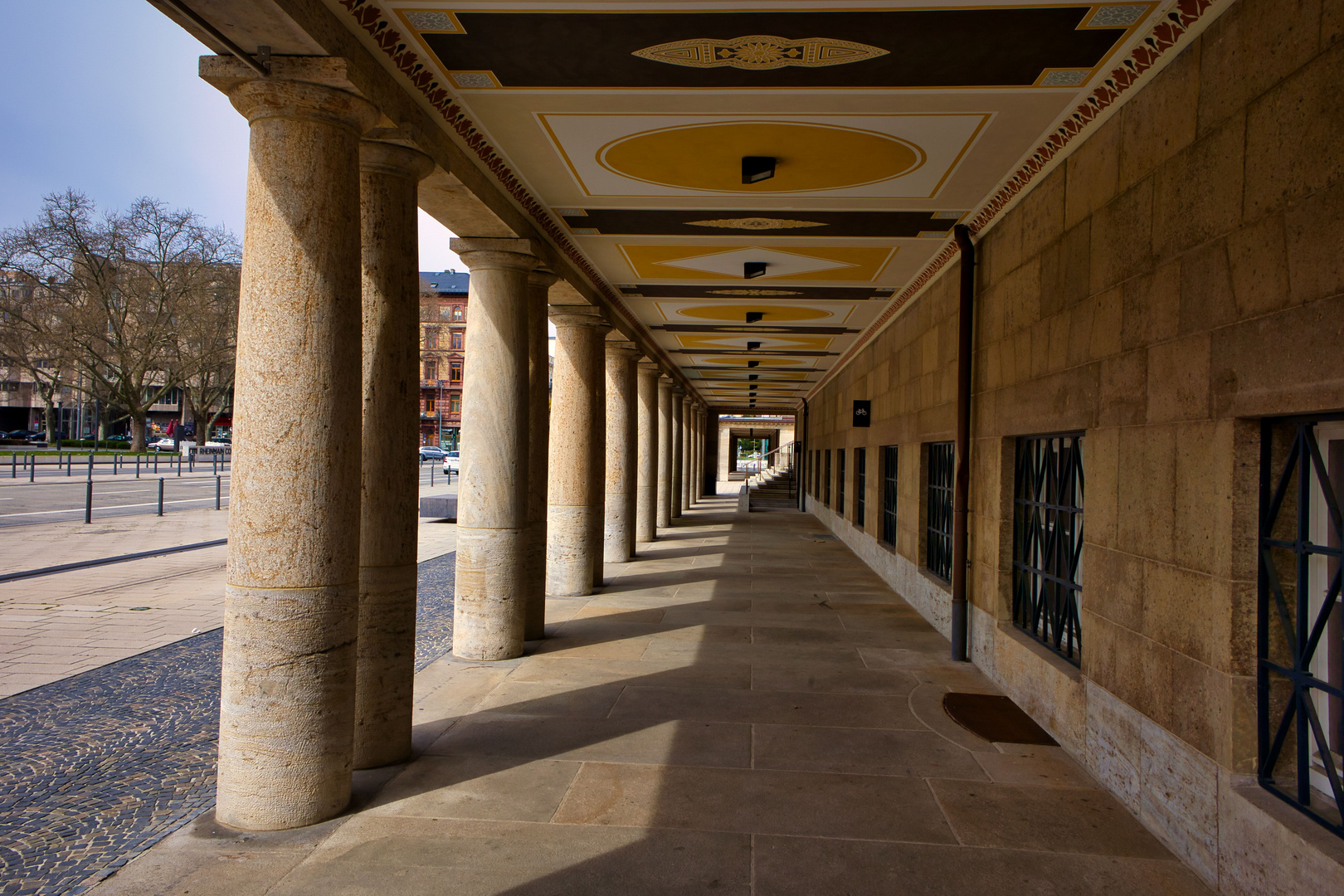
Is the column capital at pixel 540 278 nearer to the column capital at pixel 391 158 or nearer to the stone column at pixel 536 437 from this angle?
the stone column at pixel 536 437

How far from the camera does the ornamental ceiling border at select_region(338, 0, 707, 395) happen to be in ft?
13.7

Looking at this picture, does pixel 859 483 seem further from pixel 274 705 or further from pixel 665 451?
pixel 274 705

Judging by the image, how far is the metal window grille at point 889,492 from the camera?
13000 millimetres

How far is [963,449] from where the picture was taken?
7.76 m

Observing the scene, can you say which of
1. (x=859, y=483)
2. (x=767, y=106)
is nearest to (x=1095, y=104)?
(x=767, y=106)

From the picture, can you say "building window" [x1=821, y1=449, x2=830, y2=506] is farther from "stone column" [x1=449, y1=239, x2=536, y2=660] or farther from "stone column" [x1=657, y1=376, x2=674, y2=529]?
"stone column" [x1=449, y1=239, x2=536, y2=660]

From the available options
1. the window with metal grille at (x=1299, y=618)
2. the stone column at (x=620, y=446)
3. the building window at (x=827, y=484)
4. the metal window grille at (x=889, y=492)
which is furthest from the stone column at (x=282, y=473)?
the building window at (x=827, y=484)

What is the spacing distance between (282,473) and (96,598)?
285 inches

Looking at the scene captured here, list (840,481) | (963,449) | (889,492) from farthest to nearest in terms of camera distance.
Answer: (840,481) → (889,492) → (963,449)

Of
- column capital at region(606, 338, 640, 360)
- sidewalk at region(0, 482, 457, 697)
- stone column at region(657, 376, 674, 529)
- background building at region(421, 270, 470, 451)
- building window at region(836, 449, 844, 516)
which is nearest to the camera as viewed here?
sidewalk at region(0, 482, 457, 697)

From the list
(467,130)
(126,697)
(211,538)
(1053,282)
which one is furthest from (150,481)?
(1053,282)

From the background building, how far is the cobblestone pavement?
52831 mm

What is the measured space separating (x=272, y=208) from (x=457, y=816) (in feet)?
10.1

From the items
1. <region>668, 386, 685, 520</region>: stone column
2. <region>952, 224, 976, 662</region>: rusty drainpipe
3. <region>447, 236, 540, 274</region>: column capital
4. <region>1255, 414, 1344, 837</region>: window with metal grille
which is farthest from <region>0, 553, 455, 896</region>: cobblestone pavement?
<region>668, 386, 685, 520</region>: stone column
